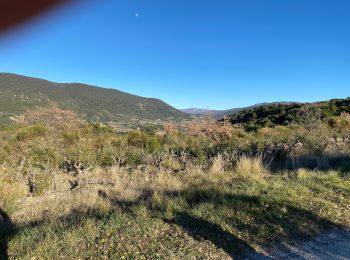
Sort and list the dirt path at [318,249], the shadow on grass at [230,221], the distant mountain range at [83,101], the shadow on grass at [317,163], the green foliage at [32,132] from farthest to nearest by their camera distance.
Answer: the distant mountain range at [83,101]
the green foliage at [32,132]
the shadow on grass at [317,163]
the shadow on grass at [230,221]
the dirt path at [318,249]

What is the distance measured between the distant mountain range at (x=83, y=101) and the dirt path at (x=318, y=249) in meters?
30.1

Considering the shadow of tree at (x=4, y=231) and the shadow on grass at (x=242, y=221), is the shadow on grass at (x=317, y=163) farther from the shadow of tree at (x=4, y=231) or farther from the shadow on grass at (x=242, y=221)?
the shadow of tree at (x=4, y=231)

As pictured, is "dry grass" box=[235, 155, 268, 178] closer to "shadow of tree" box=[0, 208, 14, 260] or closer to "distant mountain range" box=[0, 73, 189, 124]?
"shadow of tree" box=[0, 208, 14, 260]

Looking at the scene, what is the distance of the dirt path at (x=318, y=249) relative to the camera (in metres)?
5.21

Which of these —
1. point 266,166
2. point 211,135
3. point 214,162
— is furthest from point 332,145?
point 211,135

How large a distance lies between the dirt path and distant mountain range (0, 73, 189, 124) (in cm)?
3006

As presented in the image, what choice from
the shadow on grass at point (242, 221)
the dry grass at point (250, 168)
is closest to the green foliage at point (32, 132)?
the dry grass at point (250, 168)

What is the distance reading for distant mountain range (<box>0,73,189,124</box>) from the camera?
Result: 40.1 meters

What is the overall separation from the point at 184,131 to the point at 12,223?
2026 centimetres

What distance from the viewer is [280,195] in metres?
7.99

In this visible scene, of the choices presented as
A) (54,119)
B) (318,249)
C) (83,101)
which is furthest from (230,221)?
(83,101)

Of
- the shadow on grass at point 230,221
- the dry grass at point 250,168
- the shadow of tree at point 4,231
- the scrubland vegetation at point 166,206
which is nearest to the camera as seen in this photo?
the shadow of tree at point 4,231

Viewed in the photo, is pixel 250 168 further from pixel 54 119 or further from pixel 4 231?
pixel 54 119

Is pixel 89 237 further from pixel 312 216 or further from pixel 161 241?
pixel 312 216
